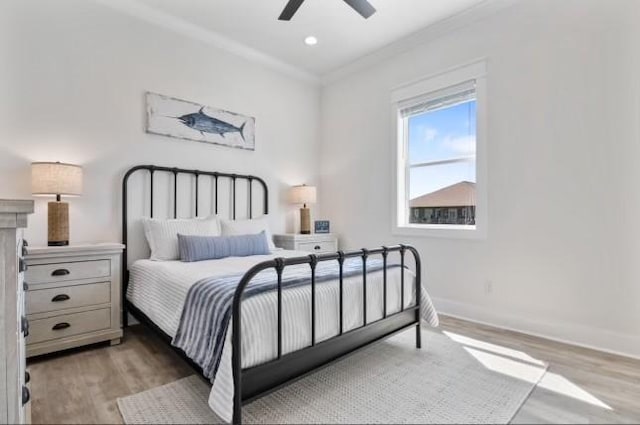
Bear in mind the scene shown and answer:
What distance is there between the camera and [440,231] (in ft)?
11.2

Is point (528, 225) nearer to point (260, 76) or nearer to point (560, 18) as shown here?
point (560, 18)

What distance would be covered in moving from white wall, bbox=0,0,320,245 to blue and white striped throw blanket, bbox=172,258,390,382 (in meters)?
1.69

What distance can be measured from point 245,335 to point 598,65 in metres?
3.16

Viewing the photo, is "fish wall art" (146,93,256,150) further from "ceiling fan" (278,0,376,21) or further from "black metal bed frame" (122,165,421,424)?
"black metal bed frame" (122,165,421,424)

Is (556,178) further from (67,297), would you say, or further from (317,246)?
(67,297)

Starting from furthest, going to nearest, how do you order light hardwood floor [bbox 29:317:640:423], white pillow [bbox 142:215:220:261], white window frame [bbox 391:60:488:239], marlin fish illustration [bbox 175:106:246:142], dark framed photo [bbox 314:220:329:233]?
dark framed photo [bbox 314:220:329:233] < marlin fish illustration [bbox 175:106:246:142] < white window frame [bbox 391:60:488:239] < white pillow [bbox 142:215:220:261] < light hardwood floor [bbox 29:317:640:423]

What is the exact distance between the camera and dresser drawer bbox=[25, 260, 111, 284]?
7.45 feet

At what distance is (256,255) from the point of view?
10.2ft

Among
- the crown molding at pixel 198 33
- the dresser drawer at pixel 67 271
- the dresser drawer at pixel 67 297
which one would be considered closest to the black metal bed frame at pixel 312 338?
the dresser drawer at pixel 67 297

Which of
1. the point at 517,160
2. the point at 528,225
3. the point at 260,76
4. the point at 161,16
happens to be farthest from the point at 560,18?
the point at 161,16

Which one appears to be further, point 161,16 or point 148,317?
point 161,16

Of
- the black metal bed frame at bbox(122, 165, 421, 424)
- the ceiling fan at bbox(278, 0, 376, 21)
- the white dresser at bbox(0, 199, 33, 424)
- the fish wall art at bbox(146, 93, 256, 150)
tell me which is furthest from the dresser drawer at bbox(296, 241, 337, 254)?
the white dresser at bbox(0, 199, 33, 424)

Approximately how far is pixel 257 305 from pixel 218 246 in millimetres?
1431

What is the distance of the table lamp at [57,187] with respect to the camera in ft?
7.99
